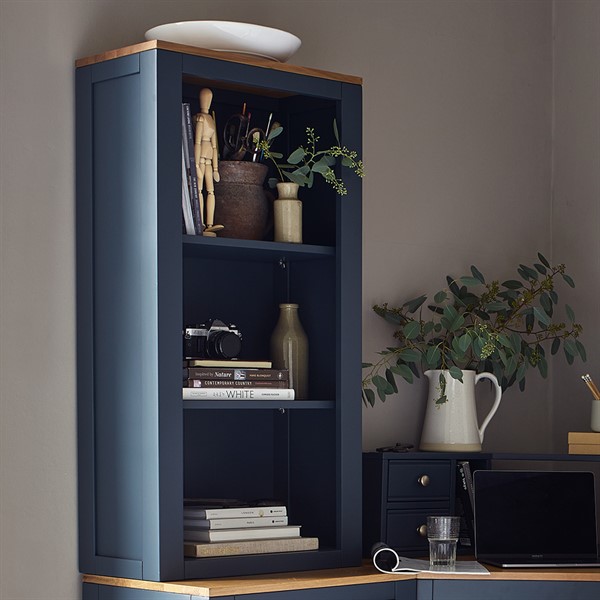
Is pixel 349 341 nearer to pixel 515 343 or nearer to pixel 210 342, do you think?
pixel 210 342

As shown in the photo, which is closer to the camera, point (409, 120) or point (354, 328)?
point (354, 328)

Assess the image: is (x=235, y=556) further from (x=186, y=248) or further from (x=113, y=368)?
(x=186, y=248)

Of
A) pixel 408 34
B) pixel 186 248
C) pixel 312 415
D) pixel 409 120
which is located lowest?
pixel 312 415

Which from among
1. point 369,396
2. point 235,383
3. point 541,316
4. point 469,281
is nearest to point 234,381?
point 235,383

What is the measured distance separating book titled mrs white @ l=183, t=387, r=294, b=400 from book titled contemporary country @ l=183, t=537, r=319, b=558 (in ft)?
1.03

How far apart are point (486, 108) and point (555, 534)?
4.28 feet

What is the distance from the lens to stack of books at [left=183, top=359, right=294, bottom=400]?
2.61m

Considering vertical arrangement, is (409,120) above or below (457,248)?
above

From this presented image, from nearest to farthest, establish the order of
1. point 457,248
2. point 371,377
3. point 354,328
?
point 354,328 → point 371,377 → point 457,248

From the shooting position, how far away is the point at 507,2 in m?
3.68

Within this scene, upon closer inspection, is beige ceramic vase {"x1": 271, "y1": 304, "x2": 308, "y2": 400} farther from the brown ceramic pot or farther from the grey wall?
the grey wall

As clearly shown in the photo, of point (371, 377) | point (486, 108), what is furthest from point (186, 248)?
point (486, 108)

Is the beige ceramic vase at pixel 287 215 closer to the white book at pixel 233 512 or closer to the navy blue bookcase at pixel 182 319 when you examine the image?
the navy blue bookcase at pixel 182 319

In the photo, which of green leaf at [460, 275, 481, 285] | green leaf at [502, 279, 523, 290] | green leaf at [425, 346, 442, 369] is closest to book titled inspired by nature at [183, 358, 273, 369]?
green leaf at [425, 346, 442, 369]
